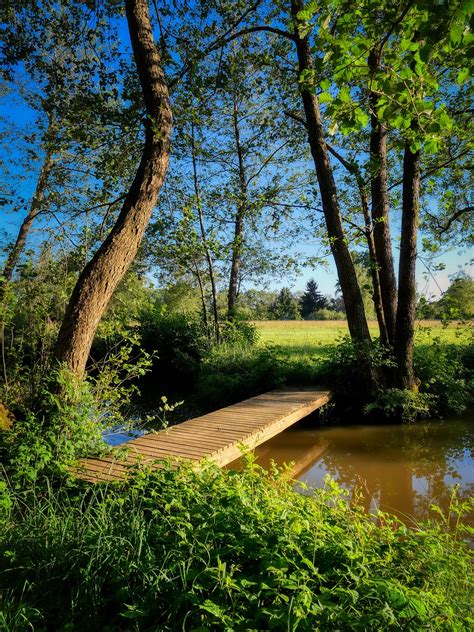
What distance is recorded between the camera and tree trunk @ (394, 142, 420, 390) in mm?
8508

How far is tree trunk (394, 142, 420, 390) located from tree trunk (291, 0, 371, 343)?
801 millimetres

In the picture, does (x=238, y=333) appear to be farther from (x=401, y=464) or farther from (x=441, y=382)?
(x=401, y=464)

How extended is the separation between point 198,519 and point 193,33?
757cm

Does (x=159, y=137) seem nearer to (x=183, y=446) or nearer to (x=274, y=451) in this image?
(x=183, y=446)

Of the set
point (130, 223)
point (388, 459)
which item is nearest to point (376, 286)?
point (388, 459)

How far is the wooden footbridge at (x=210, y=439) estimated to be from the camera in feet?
13.5

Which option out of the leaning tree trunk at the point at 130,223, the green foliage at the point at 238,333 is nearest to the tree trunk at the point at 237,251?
the green foliage at the point at 238,333

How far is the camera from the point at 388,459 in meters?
6.26

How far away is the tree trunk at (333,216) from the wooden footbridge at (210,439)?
2.00 meters

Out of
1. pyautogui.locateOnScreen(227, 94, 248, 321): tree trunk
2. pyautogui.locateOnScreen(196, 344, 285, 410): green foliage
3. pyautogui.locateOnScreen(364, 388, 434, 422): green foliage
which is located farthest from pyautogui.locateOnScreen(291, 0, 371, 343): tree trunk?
pyautogui.locateOnScreen(227, 94, 248, 321): tree trunk

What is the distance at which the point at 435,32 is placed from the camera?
91.3 inches

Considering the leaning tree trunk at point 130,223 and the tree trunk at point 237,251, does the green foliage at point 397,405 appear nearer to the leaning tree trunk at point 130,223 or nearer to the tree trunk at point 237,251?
the leaning tree trunk at point 130,223

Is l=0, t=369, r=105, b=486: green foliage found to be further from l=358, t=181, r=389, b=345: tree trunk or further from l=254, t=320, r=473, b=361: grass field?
l=358, t=181, r=389, b=345: tree trunk

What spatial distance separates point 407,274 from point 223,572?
314 inches
